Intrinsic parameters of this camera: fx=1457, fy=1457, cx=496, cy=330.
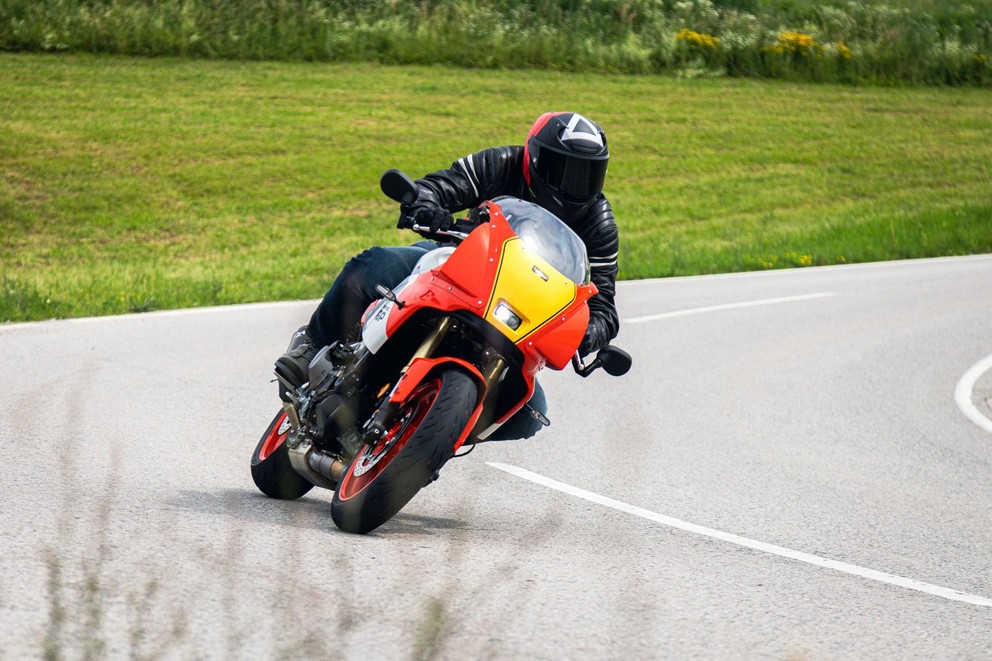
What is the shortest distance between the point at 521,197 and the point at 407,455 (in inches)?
81.0

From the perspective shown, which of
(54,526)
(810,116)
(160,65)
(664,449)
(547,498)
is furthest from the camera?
(810,116)

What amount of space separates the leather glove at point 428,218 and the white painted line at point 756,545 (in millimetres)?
1771

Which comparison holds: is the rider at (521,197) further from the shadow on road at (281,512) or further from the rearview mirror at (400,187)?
the shadow on road at (281,512)

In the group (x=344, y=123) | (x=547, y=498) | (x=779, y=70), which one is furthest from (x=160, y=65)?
(x=547, y=498)

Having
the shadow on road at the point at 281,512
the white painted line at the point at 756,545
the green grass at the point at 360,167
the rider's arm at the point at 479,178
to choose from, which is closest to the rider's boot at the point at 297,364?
the shadow on road at the point at 281,512

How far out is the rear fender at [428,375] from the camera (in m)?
5.53

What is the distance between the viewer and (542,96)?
100 ft

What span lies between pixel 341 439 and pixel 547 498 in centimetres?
163

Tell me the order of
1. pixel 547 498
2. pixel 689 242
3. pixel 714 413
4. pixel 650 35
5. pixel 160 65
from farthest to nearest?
1. pixel 650 35
2. pixel 160 65
3. pixel 689 242
4. pixel 714 413
5. pixel 547 498

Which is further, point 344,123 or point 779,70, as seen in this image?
point 779,70

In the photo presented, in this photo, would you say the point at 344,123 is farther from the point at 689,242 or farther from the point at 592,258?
the point at 592,258

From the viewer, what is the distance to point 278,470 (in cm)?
651

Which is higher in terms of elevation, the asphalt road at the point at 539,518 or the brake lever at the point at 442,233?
the brake lever at the point at 442,233

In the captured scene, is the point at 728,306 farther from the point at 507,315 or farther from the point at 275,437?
the point at 507,315
